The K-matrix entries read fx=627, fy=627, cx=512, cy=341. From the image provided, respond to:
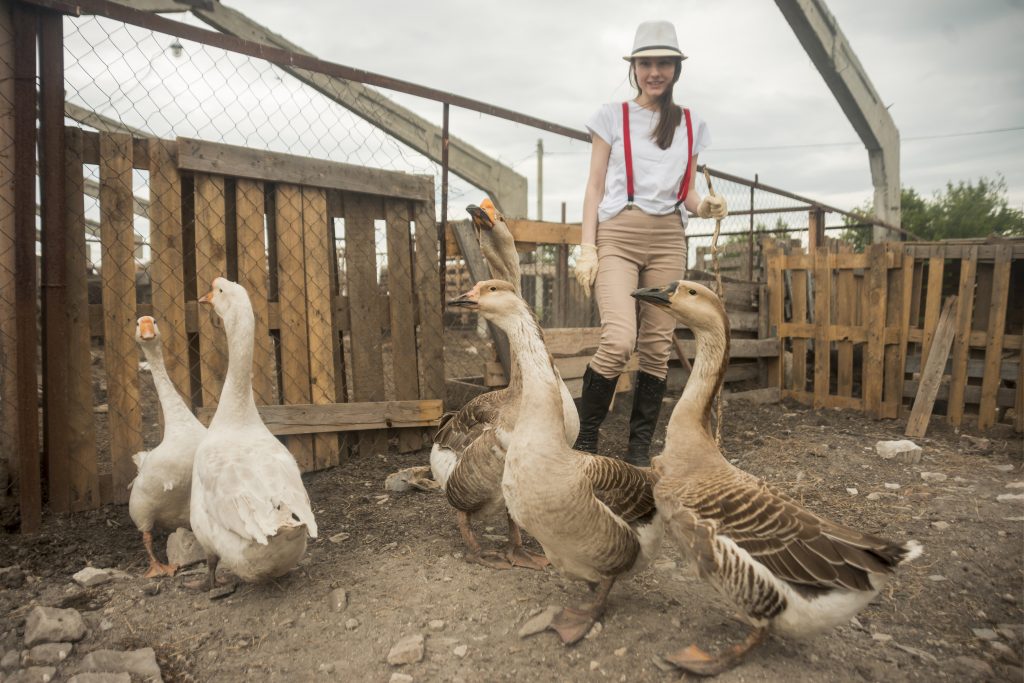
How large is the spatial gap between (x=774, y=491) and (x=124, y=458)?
12.1 ft

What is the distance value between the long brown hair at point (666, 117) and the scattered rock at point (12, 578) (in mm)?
4127

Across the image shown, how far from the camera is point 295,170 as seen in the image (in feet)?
14.3

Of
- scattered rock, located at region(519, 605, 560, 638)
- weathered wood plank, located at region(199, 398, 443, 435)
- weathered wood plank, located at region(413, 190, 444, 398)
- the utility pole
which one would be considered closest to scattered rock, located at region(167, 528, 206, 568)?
weathered wood plank, located at region(199, 398, 443, 435)

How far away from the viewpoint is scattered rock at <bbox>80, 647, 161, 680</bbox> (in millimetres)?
2297

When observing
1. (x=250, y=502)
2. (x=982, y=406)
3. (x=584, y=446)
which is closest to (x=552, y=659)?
(x=250, y=502)

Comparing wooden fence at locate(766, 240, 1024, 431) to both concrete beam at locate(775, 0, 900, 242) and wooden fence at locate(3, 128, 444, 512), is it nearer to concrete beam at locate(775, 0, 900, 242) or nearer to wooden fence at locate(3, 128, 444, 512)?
wooden fence at locate(3, 128, 444, 512)

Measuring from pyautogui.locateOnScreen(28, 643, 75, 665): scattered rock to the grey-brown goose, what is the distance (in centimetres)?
169

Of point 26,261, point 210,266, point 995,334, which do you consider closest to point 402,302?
point 210,266

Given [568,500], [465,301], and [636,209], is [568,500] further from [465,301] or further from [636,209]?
[636,209]

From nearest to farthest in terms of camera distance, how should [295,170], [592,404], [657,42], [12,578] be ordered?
[12,578] → [657,42] → [592,404] → [295,170]

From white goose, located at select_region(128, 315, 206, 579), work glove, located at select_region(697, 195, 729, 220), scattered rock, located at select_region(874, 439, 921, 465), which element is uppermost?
work glove, located at select_region(697, 195, 729, 220)

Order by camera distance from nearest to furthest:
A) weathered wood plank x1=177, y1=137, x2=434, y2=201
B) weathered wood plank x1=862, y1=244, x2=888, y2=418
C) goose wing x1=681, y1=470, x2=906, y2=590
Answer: goose wing x1=681, y1=470, x2=906, y2=590 < weathered wood plank x1=177, y1=137, x2=434, y2=201 < weathered wood plank x1=862, y1=244, x2=888, y2=418

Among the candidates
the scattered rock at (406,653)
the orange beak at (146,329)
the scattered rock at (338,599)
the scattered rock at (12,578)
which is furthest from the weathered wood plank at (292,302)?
the scattered rock at (406,653)

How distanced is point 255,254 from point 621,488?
2997mm
